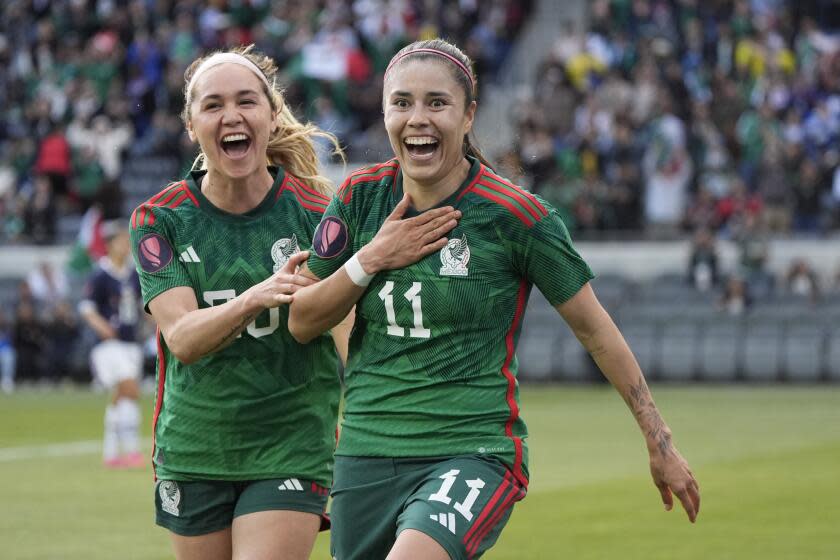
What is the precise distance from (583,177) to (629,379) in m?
20.9

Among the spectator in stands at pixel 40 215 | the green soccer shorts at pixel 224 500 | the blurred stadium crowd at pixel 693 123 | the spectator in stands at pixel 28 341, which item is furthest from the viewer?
the spectator in stands at pixel 40 215

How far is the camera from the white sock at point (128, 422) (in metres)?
15.0

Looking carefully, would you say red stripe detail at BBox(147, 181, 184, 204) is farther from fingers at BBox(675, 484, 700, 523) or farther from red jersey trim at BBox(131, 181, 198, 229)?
fingers at BBox(675, 484, 700, 523)

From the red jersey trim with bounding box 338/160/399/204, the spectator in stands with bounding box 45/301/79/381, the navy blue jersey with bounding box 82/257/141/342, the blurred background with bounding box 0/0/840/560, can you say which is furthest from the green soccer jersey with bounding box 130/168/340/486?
the spectator in stands with bounding box 45/301/79/381

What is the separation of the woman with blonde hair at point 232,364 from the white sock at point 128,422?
30.7 ft

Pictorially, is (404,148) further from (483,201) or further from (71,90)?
(71,90)

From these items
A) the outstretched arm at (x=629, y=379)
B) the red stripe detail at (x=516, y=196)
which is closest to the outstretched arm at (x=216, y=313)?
the red stripe detail at (x=516, y=196)

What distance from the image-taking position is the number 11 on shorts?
15.9 feet

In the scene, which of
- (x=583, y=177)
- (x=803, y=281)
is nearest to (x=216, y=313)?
(x=803, y=281)

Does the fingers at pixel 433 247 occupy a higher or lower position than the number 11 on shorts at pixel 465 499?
higher

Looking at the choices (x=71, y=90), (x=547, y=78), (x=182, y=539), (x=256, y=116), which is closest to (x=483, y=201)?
(x=256, y=116)

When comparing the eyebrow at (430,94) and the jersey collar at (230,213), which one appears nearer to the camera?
the eyebrow at (430,94)

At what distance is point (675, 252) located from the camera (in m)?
25.8

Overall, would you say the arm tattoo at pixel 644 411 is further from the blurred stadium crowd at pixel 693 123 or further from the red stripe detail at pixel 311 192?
the blurred stadium crowd at pixel 693 123
